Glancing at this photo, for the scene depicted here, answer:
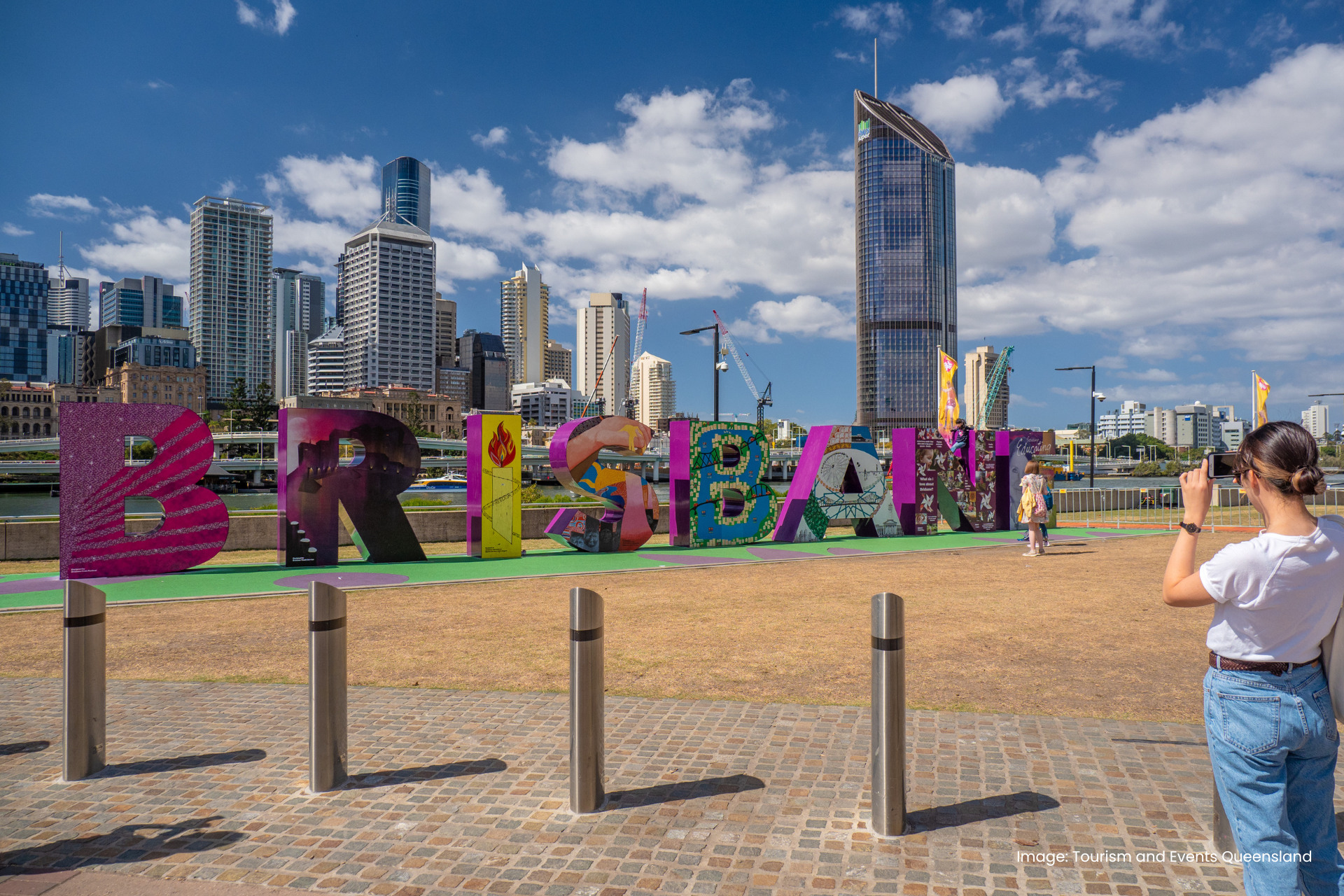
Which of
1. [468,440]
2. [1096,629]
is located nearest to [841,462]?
[468,440]

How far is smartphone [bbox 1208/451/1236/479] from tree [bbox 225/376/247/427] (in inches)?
5569

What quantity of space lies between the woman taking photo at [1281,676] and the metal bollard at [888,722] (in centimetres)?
147

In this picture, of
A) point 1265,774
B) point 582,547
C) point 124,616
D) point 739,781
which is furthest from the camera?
→ point 582,547

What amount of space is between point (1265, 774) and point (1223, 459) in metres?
1.14

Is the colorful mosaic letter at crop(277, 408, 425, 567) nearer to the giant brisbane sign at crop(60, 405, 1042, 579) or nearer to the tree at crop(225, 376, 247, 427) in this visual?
the giant brisbane sign at crop(60, 405, 1042, 579)

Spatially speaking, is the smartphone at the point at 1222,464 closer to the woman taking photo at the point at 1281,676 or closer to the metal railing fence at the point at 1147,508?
the woman taking photo at the point at 1281,676

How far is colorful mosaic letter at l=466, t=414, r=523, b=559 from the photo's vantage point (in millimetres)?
16375

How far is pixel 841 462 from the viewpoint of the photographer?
69.9ft

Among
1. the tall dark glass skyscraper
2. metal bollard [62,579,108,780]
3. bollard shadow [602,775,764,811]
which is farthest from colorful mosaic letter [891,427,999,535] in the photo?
the tall dark glass skyscraper

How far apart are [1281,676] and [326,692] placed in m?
4.71

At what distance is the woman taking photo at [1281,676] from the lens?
2715mm

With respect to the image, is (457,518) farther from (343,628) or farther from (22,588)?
(343,628)

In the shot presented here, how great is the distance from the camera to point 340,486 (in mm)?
15047

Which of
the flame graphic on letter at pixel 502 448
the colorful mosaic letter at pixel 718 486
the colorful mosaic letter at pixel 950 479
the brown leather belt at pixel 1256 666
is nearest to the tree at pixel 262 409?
the flame graphic on letter at pixel 502 448
